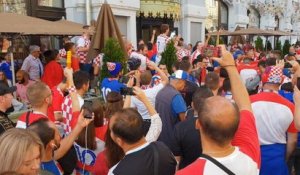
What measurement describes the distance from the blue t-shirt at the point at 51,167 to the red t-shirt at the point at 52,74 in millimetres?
4797

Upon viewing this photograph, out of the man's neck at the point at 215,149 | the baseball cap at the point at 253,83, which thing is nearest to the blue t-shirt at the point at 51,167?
the man's neck at the point at 215,149

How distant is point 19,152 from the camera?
1963 millimetres

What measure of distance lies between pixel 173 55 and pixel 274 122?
17.0 ft

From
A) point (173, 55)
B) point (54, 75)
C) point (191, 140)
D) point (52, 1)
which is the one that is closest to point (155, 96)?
point (191, 140)

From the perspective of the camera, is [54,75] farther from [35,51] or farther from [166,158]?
[166,158]

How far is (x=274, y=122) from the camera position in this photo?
12.4 ft

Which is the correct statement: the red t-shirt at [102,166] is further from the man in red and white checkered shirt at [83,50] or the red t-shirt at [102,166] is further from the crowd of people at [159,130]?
the man in red and white checkered shirt at [83,50]

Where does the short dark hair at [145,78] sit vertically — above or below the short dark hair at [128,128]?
above

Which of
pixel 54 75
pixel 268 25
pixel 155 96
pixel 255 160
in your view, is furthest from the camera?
pixel 268 25

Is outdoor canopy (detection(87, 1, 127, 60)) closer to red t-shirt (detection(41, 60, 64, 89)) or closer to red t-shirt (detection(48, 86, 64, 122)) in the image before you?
red t-shirt (detection(41, 60, 64, 89))

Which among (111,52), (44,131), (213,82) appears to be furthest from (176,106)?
(111,52)

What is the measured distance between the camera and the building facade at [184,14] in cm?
1191

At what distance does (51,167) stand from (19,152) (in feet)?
3.31

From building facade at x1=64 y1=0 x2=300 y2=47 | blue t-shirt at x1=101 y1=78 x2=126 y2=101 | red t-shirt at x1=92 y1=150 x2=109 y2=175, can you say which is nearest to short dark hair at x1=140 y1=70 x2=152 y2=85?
blue t-shirt at x1=101 y1=78 x2=126 y2=101
